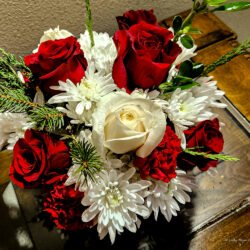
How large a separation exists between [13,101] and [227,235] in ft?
1.77

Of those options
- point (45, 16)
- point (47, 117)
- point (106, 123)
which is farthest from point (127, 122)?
point (45, 16)

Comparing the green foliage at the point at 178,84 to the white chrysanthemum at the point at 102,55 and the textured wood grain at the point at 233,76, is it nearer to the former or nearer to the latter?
the white chrysanthemum at the point at 102,55

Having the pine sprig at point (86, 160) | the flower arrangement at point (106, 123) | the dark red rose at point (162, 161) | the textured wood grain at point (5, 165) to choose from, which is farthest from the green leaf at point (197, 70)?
the textured wood grain at point (5, 165)

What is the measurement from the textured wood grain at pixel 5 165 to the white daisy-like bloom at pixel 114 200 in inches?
13.2

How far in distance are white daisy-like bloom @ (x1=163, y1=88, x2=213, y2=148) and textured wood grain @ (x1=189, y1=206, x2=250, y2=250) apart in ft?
0.82

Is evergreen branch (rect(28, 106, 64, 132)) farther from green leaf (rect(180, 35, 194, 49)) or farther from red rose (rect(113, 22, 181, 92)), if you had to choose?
green leaf (rect(180, 35, 194, 49))

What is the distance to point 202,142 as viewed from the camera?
2.13ft

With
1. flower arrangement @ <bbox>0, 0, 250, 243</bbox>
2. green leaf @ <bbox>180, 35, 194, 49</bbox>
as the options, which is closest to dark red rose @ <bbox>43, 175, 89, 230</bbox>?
flower arrangement @ <bbox>0, 0, 250, 243</bbox>

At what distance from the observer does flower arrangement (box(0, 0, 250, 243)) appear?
1.76ft

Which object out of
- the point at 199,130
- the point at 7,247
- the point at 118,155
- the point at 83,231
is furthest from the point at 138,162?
the point at 7,247

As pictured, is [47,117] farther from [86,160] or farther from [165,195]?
[165,195]

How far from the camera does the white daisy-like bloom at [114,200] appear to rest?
57 centimetres

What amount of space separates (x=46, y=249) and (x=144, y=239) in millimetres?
213

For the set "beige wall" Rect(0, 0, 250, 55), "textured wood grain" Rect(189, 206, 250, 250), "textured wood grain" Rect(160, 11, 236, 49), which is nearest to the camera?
"textured wood grain" Rect(189, 206, 250, 250)
